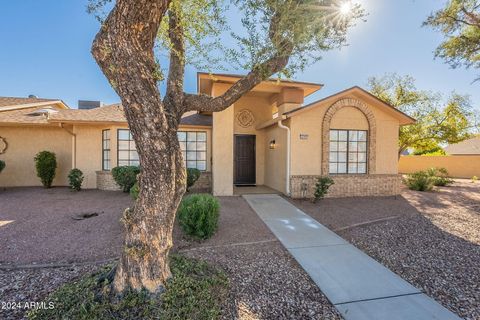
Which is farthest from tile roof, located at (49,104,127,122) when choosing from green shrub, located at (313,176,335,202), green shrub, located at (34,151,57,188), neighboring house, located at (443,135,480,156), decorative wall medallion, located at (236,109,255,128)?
neighboring house, located at (443,135,480,156)

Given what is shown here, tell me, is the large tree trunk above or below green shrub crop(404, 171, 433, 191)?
above

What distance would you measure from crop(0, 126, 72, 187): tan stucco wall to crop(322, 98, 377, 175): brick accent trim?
1244 cm

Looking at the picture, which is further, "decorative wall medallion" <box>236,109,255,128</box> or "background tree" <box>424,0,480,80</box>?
"decorative wall medallion" <box>236,109,255,128</box>

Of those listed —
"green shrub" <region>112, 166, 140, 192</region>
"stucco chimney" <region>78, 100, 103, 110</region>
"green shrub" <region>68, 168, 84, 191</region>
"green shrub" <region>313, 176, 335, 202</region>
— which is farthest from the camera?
"stucco chimney" <region>78, 100, 103, 110</region>

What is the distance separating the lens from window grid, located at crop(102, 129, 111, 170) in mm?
10875

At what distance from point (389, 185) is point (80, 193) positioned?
13.0 m

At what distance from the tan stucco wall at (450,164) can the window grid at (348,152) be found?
16485 mm

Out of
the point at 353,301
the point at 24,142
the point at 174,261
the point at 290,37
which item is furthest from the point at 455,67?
the point at 24,142

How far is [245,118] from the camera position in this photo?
11.7 metres

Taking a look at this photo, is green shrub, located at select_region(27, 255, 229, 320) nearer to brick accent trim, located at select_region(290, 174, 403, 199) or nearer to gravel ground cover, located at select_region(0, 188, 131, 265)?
gravel ground cover, located at select_region(0, 188, 131, 265)

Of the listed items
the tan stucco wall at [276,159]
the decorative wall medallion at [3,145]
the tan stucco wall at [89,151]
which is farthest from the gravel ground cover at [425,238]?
the decorative wall medallion at [3,145]

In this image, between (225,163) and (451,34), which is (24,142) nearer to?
(225,163)

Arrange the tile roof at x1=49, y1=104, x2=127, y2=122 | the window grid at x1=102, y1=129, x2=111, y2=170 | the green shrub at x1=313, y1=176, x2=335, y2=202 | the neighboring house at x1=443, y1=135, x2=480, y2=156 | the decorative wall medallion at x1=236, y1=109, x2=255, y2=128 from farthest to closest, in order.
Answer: the neighboring house at x1=443, y1=135, x2=480, y2=156
the decorative wall medallion at x1=236, y1=109, x2=255, y2=128
the window grid at x1=102, y1=129, x2=111, y2=170
the tile roof at x1=49, y1=104, x2=127, y2=122
the green shrub at x1=313, y1=176, x2=335, y2=202

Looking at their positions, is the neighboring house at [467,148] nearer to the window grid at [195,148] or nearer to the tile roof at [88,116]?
the window grid at [195,148]
